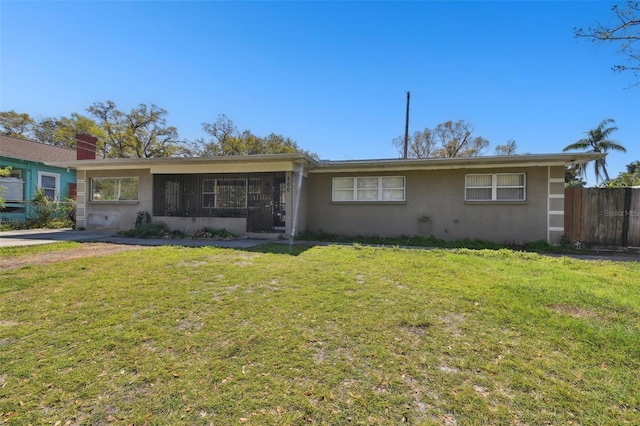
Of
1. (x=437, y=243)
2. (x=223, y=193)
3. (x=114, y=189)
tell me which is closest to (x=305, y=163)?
(x=223, y=193)

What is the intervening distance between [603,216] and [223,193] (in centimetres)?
1257

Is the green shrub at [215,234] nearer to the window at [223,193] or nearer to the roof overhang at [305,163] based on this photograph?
the window at [223,193]

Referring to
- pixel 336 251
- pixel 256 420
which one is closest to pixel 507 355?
pixel 256 420

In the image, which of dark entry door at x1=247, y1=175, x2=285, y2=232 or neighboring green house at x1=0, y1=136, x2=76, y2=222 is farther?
neighboring green house at x1=0, y1=136, x2=76, y2=222

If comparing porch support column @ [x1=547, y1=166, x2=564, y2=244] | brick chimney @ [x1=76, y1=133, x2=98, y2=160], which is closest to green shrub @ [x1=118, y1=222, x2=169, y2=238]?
brick chimney @ [x1=76, y1=133, x2=98, y2=160]

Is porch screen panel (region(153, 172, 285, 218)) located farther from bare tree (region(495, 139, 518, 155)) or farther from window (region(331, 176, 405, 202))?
bare tree (region(495, 139, 518, 155))

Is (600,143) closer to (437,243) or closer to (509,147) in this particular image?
(509,147)

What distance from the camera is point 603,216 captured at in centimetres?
905

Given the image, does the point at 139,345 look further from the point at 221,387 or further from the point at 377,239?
the point at 377,239

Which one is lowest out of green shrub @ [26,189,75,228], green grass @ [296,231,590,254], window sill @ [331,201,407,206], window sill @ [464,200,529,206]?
green grass @ [296,231,590,254]

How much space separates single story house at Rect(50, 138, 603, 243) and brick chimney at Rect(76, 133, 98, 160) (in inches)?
194

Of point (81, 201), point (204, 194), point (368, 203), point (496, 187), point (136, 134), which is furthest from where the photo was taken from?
point (136, 134)

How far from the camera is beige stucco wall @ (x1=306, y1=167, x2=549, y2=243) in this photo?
9.37 m

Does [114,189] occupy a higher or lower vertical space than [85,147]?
lower
